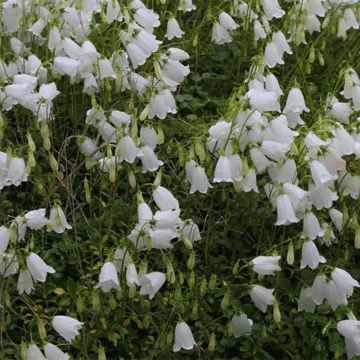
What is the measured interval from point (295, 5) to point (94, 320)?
2.07m

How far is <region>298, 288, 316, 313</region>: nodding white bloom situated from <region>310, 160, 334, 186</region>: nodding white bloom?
1.33 ft

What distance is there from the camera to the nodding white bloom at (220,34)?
4.45m

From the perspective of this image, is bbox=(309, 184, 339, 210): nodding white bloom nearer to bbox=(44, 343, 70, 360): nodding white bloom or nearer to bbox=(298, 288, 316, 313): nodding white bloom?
bbox=(298, 288, 316, 313): nodding white bloom

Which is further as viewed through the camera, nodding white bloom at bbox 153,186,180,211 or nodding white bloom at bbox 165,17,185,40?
nodding white bloom at bbox 165,17,185,40

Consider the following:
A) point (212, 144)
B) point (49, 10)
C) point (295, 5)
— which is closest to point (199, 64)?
point (295, 5)

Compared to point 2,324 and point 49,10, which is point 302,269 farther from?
point 49,10

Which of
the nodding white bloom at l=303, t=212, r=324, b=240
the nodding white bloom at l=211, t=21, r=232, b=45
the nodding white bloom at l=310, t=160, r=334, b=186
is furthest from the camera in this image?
the nodding white bloom at l=211, t=21, r=232, b=45

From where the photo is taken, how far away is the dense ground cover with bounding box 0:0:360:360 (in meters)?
3.16

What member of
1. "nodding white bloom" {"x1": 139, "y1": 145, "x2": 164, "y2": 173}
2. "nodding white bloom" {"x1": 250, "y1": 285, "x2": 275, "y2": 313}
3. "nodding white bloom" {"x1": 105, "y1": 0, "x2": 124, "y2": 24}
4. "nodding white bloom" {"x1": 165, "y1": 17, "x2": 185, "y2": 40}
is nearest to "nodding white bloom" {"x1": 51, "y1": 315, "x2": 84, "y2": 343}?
"nodding white bloom" {"x1": 250, "y1": 285, "x2": 275, "y2": 313}

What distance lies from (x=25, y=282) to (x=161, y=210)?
561mm

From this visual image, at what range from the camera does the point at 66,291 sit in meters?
3.53

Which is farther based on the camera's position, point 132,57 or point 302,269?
point 132,57

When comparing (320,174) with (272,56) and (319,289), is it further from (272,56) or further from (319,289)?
(272,56)

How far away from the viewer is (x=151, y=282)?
3090 mm
